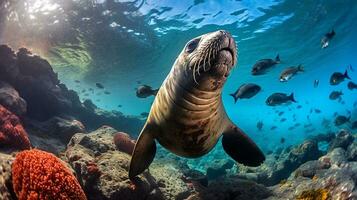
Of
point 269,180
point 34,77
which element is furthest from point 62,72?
point 269,180

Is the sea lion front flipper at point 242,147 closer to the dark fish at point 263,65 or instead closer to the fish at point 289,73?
the dark fish at point 263,65

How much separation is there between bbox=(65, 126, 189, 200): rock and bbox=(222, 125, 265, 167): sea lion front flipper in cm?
187

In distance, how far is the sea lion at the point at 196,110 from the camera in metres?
3.64

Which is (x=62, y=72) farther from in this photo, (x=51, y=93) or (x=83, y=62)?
(x=51, y=93)

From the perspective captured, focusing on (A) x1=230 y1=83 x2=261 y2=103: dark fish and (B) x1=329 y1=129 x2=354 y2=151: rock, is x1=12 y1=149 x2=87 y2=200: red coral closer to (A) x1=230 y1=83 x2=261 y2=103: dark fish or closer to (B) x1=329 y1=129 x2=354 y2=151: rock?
(A) x1=230 y1=83 x2=261 y2=103: dark fish

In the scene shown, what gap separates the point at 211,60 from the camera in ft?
11.8

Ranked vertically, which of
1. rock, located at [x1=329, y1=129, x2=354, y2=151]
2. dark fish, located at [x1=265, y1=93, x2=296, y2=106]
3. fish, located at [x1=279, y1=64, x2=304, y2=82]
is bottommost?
rock, located at [x1=329, y1=129, x2=354, y2=151]

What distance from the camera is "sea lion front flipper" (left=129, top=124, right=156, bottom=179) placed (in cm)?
508

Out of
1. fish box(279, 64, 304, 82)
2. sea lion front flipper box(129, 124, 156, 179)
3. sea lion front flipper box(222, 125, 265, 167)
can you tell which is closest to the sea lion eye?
sea lion front flipper box(129, 124, 156, 179)

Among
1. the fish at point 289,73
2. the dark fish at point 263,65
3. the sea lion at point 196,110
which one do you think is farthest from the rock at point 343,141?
the sea lion at point 196,110

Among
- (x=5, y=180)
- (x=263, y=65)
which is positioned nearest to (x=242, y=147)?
(x=5, y=180)

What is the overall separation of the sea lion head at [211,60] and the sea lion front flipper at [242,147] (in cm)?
173

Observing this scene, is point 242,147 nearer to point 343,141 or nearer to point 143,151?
point 143,151

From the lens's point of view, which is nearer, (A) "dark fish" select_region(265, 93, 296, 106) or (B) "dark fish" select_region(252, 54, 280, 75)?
(B) "dark fish" select_region(252, 54, 280, 75)
